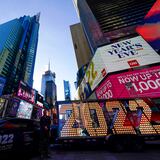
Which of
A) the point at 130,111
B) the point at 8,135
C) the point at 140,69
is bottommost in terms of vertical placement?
the point at 8,135

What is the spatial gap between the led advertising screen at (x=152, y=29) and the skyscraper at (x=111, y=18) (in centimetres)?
415

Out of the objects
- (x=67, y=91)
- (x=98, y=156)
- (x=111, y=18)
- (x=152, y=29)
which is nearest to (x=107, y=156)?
(x=98, y=156)

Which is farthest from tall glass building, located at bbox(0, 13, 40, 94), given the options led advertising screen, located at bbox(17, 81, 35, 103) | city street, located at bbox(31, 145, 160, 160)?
city street, located at bbox(31, 145, 160, 160)

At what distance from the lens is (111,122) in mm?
7773

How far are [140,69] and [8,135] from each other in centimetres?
1829

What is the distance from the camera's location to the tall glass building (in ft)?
149

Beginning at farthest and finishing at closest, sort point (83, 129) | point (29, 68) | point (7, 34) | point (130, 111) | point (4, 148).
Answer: point (29, 68) → point (7, 34) → point (130, 111) → point (83, 129) → point (4, 148)

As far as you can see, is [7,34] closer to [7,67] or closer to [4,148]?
[7,67]

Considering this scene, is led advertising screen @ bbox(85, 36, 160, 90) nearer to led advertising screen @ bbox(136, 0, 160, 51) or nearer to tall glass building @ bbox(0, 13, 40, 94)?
led advertising screen @ bbox(136, 0, 160, 51)

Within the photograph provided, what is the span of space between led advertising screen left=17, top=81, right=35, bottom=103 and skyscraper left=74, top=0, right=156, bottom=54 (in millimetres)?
15776

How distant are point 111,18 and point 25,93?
102ft

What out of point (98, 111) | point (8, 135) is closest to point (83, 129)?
point (98, 111)

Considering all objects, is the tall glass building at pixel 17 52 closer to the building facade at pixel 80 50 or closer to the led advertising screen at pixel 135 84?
the building facade at pixel 80 50

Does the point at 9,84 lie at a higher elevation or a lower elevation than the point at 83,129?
higher
